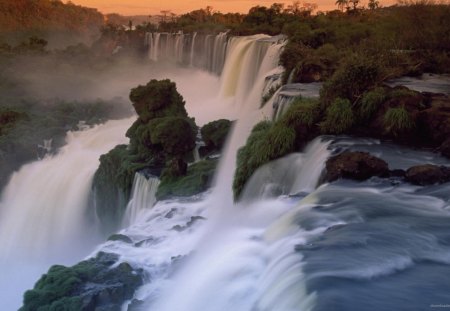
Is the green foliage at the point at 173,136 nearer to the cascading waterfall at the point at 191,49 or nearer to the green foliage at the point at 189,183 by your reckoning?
the green foliage at the point at 189,183

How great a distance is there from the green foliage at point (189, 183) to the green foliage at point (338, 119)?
412 cm

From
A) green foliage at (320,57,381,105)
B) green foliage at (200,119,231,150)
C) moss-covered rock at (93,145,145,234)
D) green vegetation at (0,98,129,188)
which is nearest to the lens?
green foliage at (320,57,381,105)

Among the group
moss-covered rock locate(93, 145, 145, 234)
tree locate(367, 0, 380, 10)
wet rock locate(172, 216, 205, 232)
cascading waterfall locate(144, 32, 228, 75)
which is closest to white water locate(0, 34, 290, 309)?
wet rock locate(172, 216, 205, 232)

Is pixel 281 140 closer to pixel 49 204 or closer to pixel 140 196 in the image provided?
pixel 140 196

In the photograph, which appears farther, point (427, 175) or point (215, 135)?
point (215, 135)

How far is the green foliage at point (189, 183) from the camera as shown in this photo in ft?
48.9

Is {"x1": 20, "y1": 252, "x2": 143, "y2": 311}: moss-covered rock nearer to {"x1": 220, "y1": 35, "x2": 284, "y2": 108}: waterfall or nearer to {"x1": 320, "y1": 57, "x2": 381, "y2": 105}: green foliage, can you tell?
{"x1": 320, "y1": 57, "x2": 381, "y2": 105}: green foliage

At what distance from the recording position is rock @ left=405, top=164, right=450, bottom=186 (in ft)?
31.5

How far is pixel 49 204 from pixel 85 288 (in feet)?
40.0

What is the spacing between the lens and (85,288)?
350 inches

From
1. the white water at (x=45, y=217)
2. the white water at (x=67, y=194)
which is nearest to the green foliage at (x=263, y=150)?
the white water at (x=67, y=194)

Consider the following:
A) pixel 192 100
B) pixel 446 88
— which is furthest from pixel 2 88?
pixel 446 88

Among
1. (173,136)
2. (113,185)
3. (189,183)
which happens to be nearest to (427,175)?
(189,183)

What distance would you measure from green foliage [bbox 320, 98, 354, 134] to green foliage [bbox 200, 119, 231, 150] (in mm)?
6023
